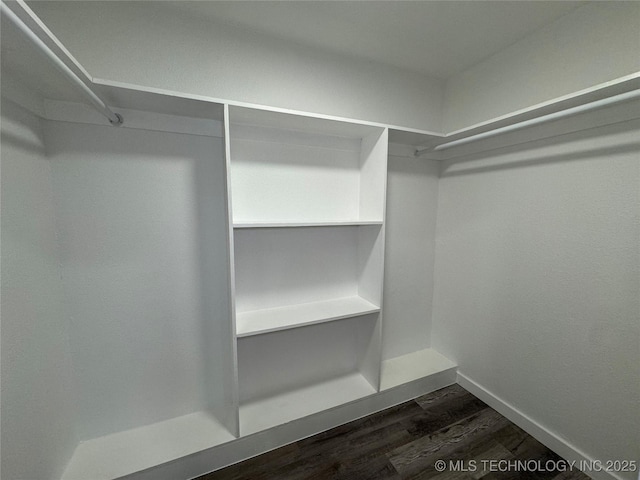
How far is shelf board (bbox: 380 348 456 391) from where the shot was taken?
1.82 metres

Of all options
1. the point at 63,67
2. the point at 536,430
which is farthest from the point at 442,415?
the point at 63,67

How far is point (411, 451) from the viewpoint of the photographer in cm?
145

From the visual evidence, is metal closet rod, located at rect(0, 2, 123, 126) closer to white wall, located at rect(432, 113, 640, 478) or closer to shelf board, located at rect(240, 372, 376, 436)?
shelf board, located at rect(240, 372, 376, 436)

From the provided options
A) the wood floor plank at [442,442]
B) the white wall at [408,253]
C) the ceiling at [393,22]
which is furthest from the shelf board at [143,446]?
the ceiling at [393,22]

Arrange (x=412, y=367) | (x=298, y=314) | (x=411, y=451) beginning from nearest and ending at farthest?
(x=411, y=451)
(x=298, y=314)
(x=412, y=367)

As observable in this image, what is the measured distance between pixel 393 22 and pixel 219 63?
0.98 metres

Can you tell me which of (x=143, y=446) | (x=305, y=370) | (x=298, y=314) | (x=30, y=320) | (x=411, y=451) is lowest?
(x=411, y=451)

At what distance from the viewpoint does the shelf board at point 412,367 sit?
5.96ft

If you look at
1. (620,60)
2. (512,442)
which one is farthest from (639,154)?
(512,442)

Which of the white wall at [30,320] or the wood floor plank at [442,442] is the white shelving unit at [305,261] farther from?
the white wall at [30,320]

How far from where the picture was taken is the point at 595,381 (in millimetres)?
1274

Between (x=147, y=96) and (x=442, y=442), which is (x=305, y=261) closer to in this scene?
(x=147, y=96)

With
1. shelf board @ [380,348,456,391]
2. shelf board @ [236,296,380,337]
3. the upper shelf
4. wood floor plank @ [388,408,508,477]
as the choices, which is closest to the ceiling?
the upper shelf

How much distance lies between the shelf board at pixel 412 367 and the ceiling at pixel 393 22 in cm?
224
